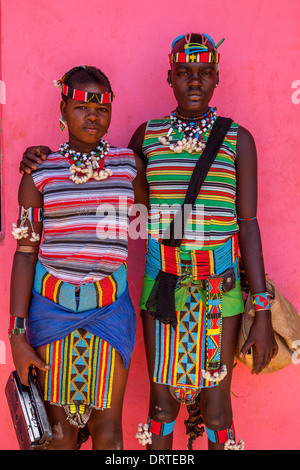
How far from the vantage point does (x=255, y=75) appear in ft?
11.1

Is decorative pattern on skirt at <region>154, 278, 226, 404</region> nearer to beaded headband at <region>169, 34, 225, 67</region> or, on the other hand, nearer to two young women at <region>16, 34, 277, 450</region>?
two young women at <region>16, 34, 277, 450</region>

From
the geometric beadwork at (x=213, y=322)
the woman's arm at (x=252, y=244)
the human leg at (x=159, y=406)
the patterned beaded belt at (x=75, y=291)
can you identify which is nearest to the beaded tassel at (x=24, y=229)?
the patterned beaded belt at (x=75, y=291)

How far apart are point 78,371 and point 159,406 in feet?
1.85

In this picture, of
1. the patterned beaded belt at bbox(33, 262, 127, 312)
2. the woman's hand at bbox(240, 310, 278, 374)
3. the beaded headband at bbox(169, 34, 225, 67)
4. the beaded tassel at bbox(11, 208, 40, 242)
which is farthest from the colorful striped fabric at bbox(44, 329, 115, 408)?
the beaded headband at bbox(169, 34, 225, 67)

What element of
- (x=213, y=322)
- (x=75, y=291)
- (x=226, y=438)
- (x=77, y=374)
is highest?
(x=75, y=291)

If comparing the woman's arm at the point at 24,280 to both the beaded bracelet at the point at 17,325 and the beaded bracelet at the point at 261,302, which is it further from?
the beaded bracelet at the point at 261,302

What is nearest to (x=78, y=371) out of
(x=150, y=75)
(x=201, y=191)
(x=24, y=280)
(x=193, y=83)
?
(x=24, y=280)

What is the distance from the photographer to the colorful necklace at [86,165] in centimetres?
258

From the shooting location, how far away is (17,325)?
263cm

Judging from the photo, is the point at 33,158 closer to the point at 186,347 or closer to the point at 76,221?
the point at 76,221

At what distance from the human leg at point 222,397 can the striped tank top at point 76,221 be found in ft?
2.60

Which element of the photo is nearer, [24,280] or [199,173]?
[24,280]

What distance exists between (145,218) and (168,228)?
0.27m

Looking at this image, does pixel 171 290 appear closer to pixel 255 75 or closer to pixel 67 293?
pixel 67 293
